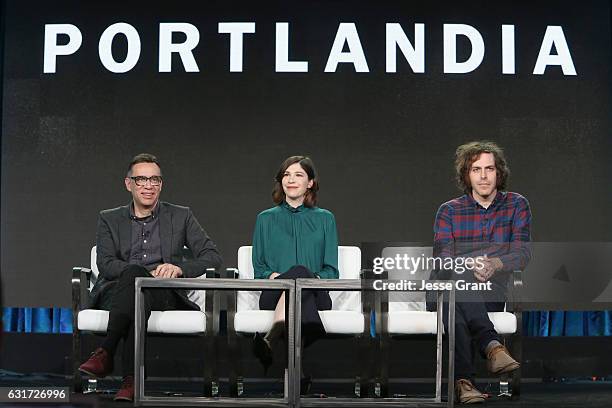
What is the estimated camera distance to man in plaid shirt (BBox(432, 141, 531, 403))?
13.1 feet

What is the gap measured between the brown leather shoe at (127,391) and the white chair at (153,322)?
1.24 ft

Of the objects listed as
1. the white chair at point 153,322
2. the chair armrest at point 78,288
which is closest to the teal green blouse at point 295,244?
the white chair at point 153,322

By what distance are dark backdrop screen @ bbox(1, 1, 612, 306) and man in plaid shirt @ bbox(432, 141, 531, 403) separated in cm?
101

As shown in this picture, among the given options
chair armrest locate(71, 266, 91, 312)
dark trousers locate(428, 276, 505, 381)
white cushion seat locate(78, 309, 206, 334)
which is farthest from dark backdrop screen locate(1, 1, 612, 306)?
dark trousers locate(428, 276, 505, 381)

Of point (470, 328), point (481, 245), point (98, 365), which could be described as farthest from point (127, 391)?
point (481, 245)

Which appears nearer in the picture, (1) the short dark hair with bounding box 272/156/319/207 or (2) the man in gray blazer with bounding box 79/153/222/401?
(2) the man in gray blazer with bounding box 79/153/222/401

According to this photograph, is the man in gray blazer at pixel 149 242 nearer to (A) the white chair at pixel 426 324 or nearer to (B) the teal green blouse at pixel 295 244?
(B) the teal green blouse at pixel 295 244

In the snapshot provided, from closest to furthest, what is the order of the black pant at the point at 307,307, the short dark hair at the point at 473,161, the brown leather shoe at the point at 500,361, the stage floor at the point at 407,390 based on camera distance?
the brown leather shoe at the point at 500,361 < the stage floor at the point at 407,390 < the black pant at the point at 307,307 < the short dark hair at the point at 473,161

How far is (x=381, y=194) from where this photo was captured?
18.2 feet

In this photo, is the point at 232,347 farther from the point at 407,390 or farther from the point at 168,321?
the point at 407,390

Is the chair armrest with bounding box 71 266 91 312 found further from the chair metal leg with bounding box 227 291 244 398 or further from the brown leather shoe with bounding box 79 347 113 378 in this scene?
the chair metal leg with bounding box 227 291 244 398

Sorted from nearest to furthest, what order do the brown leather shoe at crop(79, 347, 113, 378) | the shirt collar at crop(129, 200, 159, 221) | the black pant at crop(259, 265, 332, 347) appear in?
the brown leather shoe at crop(79, 347, 113, 378), the black pant at crop(259, 265, 332, 347), the shirt collar at crop(129, 200, 159, 221)

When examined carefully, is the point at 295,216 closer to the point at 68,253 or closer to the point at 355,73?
the point at 355,73

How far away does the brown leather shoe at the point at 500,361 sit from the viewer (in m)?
3.92
